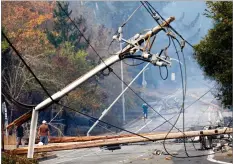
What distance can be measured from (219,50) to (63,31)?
5.28 meters

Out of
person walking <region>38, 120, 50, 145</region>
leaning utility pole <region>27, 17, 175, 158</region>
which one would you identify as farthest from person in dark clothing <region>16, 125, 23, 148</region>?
person walking <region>38, 120, 50, 145</region>

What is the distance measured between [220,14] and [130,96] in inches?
270

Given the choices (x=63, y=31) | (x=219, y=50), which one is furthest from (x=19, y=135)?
(x=63, y=31)

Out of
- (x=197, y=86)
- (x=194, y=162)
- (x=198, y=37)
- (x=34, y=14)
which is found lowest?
(x=194, y=162)

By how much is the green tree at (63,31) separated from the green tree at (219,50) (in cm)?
433

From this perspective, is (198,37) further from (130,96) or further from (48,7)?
(130,96)

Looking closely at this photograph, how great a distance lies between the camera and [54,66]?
1280 cm

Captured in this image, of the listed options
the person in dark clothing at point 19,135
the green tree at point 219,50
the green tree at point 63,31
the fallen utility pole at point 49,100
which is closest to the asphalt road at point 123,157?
the person in dark clothing at point 19,135

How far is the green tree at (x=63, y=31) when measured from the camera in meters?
12.0

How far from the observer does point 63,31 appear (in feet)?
41.6

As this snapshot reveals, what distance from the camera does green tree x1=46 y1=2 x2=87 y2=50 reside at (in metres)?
12.0

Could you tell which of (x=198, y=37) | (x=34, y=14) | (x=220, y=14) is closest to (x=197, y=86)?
(x=198, y=37)

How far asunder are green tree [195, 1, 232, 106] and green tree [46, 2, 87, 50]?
4326mm

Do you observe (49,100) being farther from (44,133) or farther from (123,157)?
(44,133)
